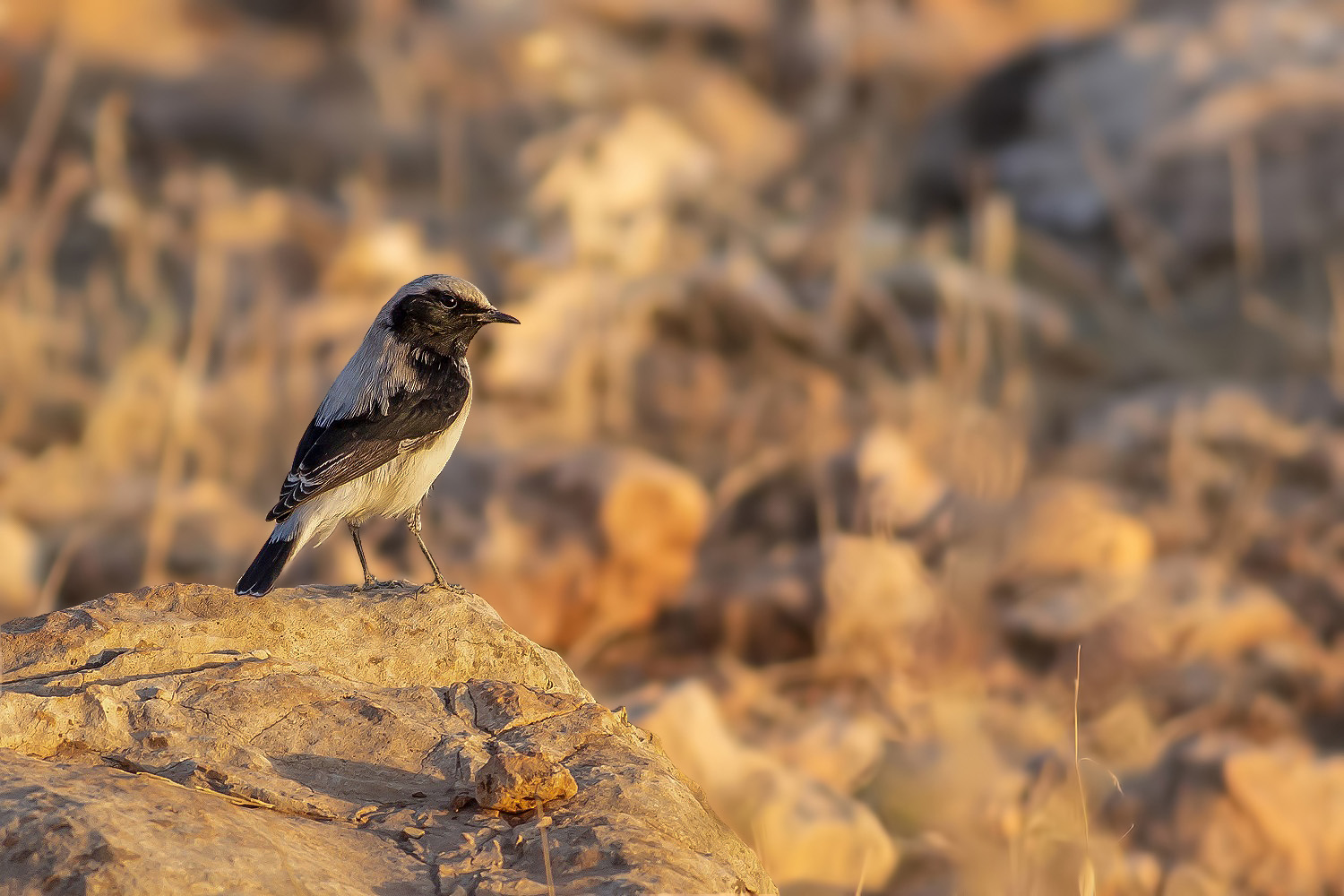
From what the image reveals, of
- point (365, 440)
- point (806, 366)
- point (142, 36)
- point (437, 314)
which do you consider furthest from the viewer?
point (142, 36)

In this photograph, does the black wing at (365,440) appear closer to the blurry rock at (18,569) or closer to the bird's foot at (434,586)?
the bird's foot at (434,586)

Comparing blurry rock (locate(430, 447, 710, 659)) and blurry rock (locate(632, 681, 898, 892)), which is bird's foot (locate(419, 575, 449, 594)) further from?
blurry rock (locate(430, 447, 710, 659))

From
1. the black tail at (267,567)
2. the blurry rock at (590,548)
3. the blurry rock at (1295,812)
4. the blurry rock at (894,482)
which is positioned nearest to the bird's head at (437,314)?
the black tail at (267,567)

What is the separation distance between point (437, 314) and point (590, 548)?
369 cm

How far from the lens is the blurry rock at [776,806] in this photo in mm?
5914

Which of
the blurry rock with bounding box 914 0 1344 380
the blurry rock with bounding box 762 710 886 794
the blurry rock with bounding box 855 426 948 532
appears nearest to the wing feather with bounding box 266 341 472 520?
the blurry rock with bounding box 762 710 886 794

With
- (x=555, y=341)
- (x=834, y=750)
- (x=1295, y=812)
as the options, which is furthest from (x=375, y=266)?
(x=1295, y=812)

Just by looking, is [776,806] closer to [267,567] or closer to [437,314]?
[437,314]

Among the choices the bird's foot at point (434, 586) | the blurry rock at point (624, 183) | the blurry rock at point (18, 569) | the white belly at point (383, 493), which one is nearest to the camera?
the bird's foot at point (434, 586)

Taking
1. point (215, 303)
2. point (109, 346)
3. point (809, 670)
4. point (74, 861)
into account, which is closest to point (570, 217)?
→ point (215, 303)

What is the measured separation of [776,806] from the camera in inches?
240

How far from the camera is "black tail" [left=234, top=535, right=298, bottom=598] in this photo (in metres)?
4.23

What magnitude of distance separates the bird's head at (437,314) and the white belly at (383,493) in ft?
0.86

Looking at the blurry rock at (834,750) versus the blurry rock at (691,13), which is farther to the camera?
the blurry rock at (691,13)
